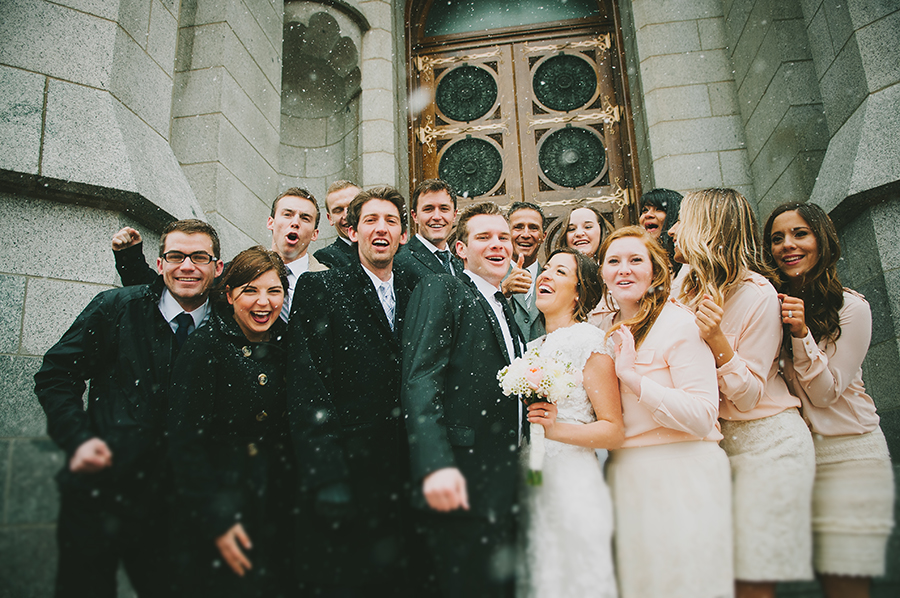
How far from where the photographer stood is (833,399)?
121 inches

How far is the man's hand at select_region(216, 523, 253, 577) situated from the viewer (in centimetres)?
230

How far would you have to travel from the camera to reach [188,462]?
2.47 m

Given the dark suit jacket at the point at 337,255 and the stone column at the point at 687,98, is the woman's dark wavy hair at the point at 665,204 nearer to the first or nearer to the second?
the dark suit jacket at the point at 337,255

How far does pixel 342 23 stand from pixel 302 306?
6.98 metres

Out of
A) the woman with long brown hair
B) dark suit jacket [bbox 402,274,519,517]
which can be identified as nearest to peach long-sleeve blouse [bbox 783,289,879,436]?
dark suit jacket [bbox 402,274,519,517]

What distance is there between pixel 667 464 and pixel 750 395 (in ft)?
1.93

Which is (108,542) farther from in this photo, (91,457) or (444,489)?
(444,489)

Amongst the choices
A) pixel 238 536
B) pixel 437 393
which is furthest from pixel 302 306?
pixel 238 536

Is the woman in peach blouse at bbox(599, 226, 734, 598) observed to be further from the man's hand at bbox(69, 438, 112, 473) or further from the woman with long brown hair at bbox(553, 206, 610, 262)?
the man's hand at bbox(69, 438, 112, 473)

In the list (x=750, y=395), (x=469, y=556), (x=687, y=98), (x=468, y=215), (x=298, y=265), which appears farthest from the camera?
(x=687, y=98)

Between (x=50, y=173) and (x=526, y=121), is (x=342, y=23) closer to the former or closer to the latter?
(x=526, y=121)

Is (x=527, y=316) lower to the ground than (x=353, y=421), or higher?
higher

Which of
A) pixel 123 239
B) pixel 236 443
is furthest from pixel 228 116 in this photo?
pixel 236 443

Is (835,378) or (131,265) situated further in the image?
(131,265)
